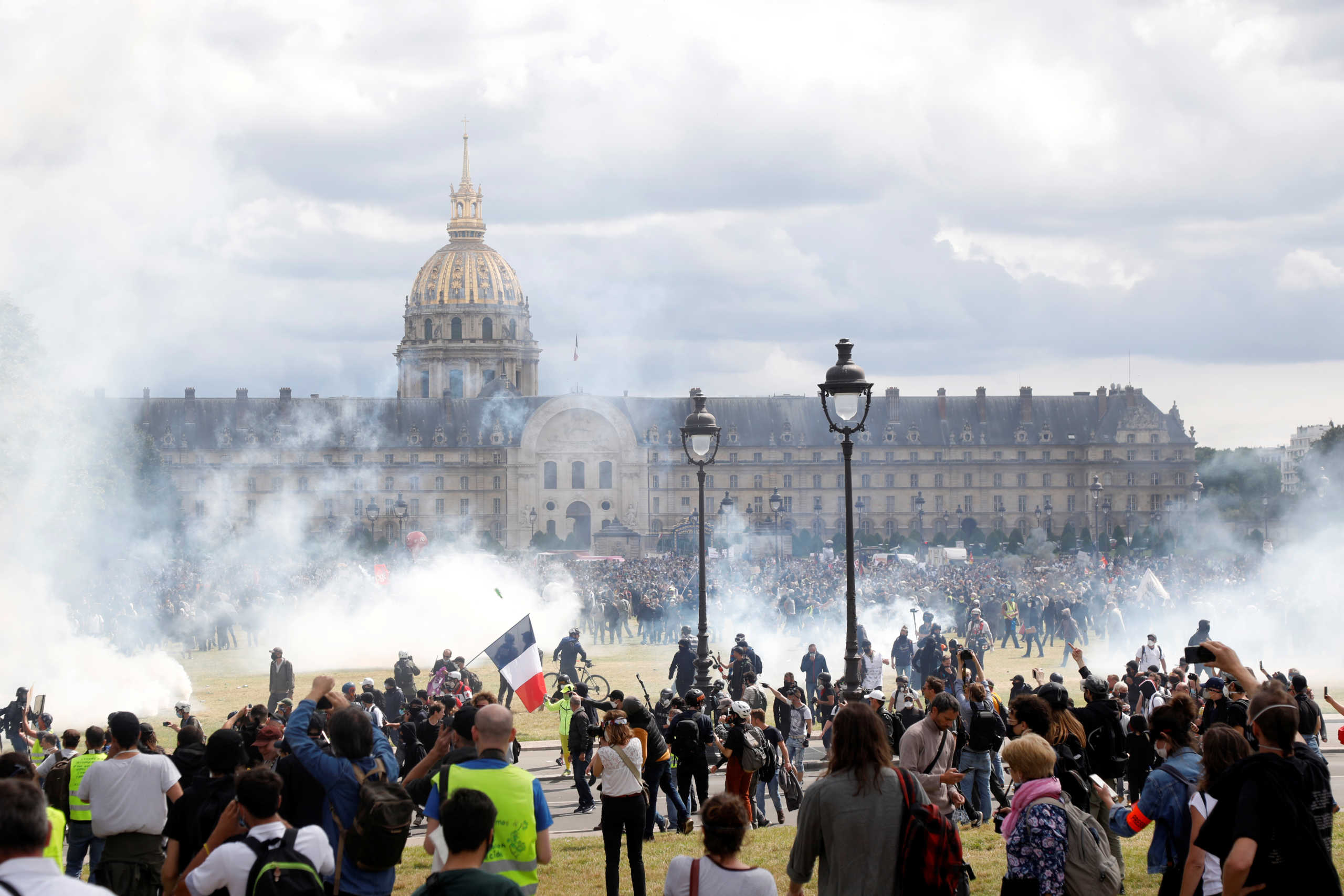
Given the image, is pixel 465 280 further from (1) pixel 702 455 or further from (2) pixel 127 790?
(2) pixel 127 790

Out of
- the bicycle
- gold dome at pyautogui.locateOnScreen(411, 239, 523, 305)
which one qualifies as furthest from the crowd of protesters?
gold dome at pyautogui.locateOnScreen(411, 239, 523, 305)

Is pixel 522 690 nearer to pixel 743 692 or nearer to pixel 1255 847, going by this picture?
pixel 743 692

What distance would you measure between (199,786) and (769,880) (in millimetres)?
3101

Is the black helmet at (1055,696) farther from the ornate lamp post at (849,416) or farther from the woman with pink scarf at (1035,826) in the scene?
the ornate lamp post at (849,416)

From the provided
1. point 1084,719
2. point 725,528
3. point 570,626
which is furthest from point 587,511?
point 1084,719

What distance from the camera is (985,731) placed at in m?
11.5

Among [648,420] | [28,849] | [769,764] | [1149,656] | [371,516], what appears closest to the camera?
[28,849]

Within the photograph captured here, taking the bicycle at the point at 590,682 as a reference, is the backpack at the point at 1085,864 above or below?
above

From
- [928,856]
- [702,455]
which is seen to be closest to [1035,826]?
[928,856]

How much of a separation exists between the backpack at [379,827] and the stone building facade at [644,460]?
3826 inches

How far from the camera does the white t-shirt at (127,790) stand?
7.66 meters

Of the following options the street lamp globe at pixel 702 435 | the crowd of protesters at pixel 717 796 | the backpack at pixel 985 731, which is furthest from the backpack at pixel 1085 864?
the street lamp globe at pixel 702 435

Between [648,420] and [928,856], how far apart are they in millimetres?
103906

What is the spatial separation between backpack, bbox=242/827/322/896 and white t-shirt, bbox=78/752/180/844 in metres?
2.17
